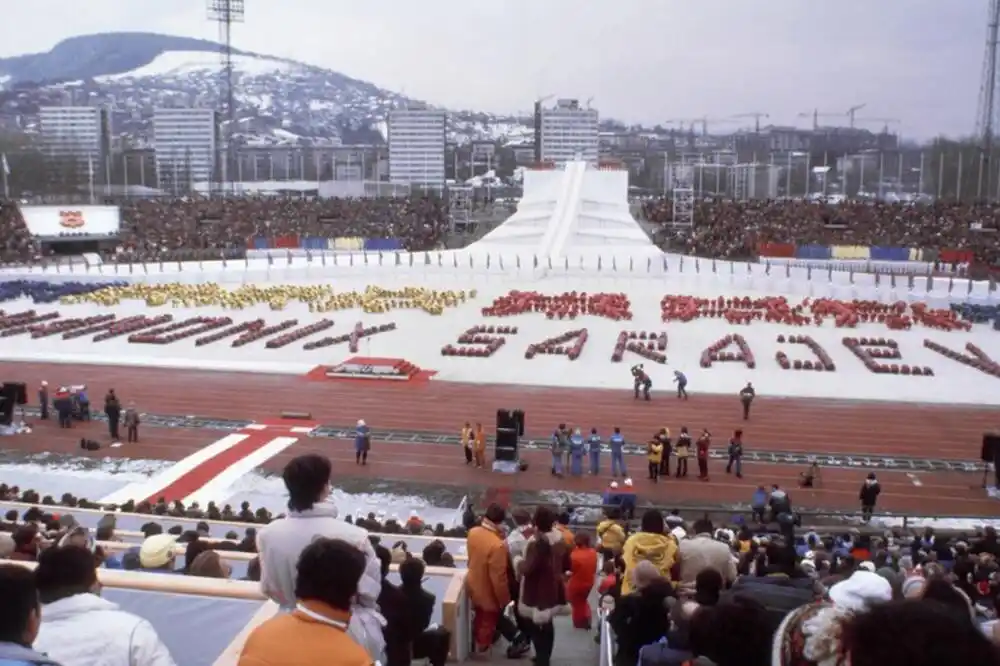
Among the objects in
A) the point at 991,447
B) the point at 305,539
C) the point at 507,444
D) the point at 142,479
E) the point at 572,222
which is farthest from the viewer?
the point at 572,222

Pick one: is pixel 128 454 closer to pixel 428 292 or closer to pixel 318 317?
pixel 318 317

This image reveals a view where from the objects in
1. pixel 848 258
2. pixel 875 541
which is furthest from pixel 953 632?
pixel 848 258

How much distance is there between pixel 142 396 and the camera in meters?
24.8

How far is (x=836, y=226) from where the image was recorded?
213 feet

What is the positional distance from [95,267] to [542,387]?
1211 inches

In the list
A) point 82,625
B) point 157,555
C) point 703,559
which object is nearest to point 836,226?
point 703,559

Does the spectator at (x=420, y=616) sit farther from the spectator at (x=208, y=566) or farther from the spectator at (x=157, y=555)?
the spectator at (x=157, y=555)

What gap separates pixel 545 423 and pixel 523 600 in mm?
15481

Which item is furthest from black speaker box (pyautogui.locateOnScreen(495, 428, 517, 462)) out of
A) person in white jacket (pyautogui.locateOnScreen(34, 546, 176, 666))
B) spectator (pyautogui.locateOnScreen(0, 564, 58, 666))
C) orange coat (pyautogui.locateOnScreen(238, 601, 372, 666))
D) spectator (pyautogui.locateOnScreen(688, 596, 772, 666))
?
spectator (pyautogui.locateOnScreen(0, 564, 58, 666))

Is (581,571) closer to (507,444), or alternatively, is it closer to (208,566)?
(208,566)

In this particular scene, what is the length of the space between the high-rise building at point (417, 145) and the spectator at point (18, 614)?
143931 mm

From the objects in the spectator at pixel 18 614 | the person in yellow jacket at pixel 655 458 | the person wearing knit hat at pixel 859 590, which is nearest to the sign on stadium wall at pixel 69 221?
the person in yellow jacket at pixel 655 458

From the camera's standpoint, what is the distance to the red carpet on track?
16.8 meters

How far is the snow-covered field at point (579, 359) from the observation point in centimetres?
2647
